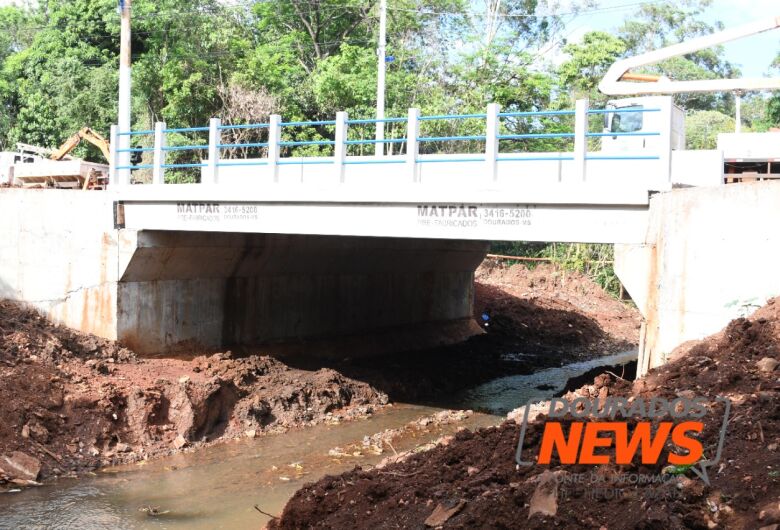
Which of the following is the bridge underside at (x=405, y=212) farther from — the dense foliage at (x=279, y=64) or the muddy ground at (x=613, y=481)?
the dense foliage at (x=279, y=64)

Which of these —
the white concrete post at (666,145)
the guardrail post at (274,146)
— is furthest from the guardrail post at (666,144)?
the guardrail post at (274,146)

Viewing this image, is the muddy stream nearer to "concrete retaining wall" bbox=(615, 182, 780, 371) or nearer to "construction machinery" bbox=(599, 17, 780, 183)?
"concrete retaining wall" bbox=(615, 182, 780, 371)

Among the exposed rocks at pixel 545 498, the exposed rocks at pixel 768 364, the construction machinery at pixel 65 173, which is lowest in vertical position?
the exposed rocks at pixel 545 498

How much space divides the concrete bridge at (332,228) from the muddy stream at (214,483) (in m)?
3.66

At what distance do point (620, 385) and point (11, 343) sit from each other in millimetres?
10785

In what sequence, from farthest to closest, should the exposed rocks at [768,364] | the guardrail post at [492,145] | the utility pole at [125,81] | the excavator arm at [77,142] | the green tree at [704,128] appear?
the green tree at [704,128]
the excavator arm at [77,142]
the utility pole at [125,81]
the guardrail post at [492,145]
the exposed rocks at [768,364]

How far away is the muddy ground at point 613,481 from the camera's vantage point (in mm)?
6250

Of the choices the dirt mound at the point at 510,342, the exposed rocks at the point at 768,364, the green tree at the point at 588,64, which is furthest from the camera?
the green tree at the point at 588,64

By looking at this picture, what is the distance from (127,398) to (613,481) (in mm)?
9516

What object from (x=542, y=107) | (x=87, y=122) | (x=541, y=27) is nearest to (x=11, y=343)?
(x=87, y=122)

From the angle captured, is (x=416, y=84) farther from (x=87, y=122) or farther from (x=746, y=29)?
(x=746, y=29)

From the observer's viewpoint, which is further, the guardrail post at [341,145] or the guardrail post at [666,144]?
the guardrail post at [341,145]

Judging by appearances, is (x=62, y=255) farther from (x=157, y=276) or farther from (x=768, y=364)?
(x=768, y=364)

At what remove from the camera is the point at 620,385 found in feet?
32.2
